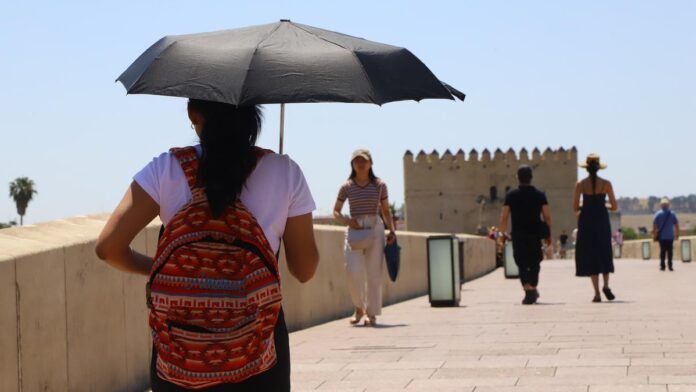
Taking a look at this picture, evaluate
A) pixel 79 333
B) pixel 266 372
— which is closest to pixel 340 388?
pixel 79 333

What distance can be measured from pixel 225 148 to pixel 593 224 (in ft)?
34.4

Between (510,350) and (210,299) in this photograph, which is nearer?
(210,299)

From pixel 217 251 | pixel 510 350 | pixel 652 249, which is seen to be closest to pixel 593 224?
pixel 510 350

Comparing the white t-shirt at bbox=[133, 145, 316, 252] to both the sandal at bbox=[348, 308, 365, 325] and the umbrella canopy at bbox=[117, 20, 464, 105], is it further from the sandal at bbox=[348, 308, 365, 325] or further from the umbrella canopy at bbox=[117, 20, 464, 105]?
the sandal at bbox=[348, 308, 365, 325]

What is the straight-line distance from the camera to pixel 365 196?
1101 centimetres

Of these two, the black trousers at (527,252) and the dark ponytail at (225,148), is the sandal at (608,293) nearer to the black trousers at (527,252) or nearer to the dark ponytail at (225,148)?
the black trousers at (527,252)

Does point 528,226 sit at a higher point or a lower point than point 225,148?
lower

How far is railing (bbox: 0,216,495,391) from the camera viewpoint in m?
5.25

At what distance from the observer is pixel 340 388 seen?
267 inches

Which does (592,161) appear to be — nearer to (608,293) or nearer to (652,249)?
(608,293)

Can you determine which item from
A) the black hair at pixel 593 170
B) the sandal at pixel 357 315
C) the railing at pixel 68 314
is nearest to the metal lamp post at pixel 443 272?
the black hair at pixel 593 170

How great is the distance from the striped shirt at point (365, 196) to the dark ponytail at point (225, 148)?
732 cm

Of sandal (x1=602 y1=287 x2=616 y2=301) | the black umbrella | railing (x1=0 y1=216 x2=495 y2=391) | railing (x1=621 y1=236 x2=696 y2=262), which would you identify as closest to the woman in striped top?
sandal (x1=602 y1=287 x2=616 y2=301)

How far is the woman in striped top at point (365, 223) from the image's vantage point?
11.0 metres
